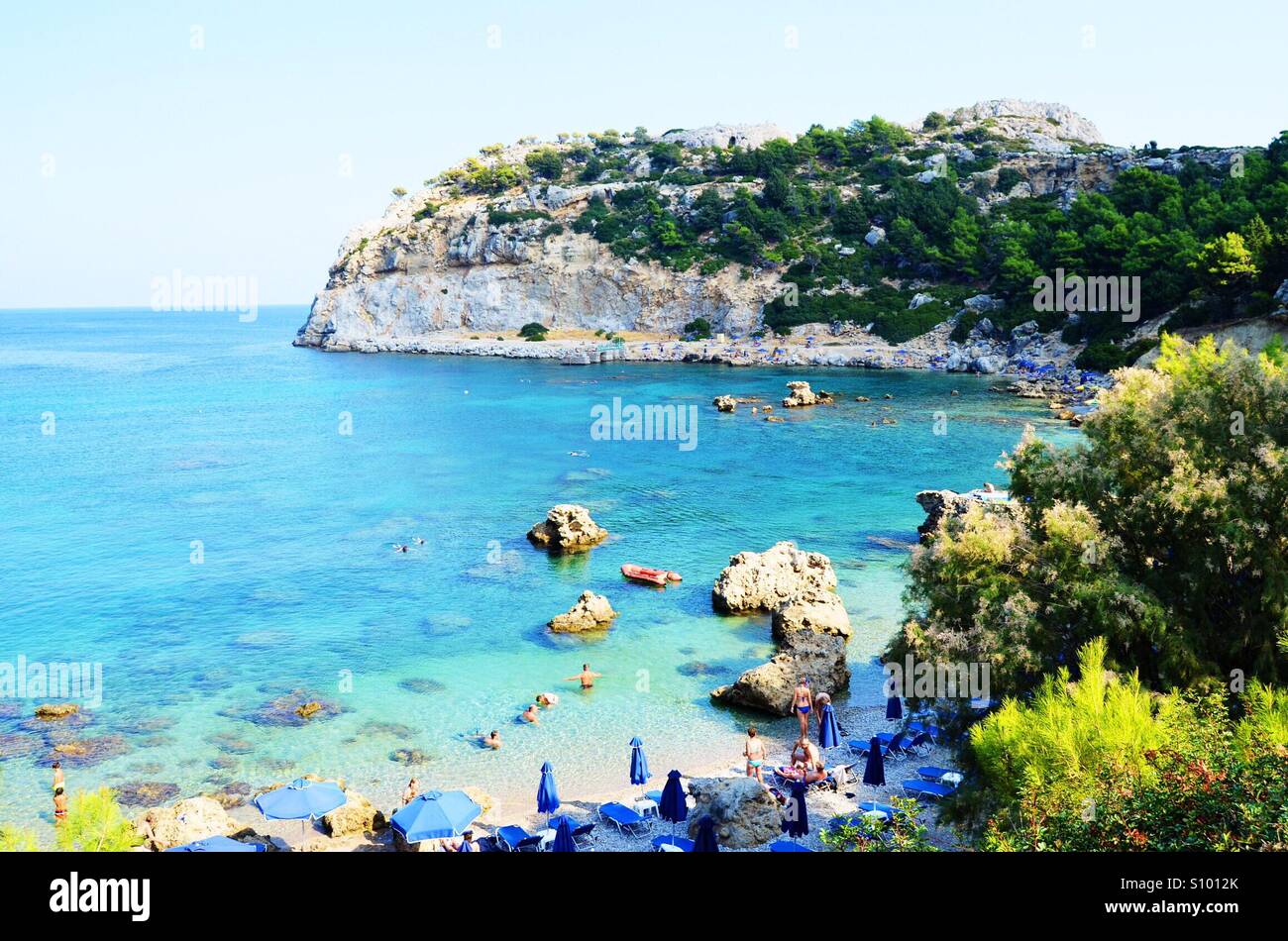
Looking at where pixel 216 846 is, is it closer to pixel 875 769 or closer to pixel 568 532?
pixel 875 769

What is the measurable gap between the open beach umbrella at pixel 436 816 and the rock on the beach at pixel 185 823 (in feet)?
11.3

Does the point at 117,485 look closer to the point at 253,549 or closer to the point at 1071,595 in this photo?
the point at 253,549

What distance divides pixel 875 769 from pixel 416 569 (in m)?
22.2

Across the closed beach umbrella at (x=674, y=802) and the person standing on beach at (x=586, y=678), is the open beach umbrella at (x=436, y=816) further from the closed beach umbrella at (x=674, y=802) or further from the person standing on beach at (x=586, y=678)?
the person standing on beach at (x=586, y=678)

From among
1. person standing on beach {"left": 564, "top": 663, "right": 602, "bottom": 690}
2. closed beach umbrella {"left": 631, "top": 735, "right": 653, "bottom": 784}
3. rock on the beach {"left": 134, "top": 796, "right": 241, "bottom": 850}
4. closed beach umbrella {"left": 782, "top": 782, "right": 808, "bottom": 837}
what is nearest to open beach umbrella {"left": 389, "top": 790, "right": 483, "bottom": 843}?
rock on the beach {"left": 134, "top": 796, "right": 241, "bottom": 850}

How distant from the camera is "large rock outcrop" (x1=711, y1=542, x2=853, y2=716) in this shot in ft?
79.0

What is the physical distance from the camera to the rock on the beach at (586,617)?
97.8 ft

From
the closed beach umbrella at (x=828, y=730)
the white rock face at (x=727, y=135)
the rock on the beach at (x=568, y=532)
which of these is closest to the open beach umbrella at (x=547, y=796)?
the closed beach umbrella at (x=828, y=730)

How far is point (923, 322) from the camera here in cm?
9812

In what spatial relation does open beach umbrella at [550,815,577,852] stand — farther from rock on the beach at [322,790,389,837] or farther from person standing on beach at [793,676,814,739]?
person standing on beach at [793,676,814,739]

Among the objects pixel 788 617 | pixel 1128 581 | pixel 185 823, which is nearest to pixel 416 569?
pixel 788 617

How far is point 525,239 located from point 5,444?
225ft

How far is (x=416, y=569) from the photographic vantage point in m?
36.9
